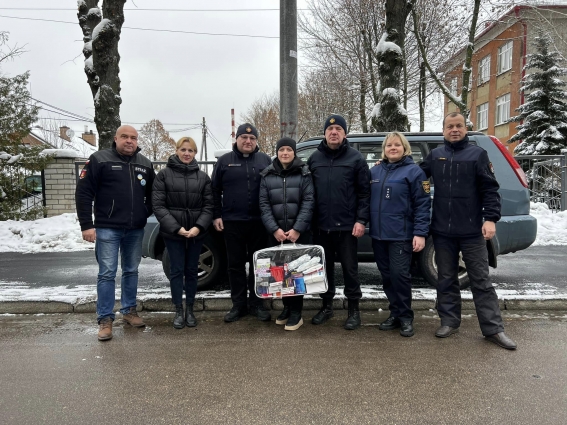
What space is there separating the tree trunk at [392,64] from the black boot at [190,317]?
5.85 metres

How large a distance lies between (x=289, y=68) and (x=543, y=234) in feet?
22.4

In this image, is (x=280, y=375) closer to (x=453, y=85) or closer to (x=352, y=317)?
(x=352, y=317)

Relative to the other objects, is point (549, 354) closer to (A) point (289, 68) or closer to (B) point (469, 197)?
(B) point (469, 197)

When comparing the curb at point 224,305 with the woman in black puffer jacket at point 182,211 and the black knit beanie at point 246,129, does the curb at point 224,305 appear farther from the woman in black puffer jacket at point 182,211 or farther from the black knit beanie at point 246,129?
the black knit beanie at point 246,129

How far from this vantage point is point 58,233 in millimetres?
9797

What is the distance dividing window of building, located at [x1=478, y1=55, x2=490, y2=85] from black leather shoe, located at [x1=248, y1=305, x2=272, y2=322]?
29.8 metres

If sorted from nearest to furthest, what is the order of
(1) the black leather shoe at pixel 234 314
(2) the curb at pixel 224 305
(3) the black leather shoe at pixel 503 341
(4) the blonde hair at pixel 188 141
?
1. (3) the black leather shoe at pixel 503 341
2. (4) the blonde hair at pixel 188 141
3. (1) the black leather shoe at pixel 234 314
4. (2) the curb at pixel 224 305

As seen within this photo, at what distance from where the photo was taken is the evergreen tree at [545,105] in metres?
19.2

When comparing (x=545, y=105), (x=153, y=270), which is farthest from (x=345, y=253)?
(x=545, y=105)

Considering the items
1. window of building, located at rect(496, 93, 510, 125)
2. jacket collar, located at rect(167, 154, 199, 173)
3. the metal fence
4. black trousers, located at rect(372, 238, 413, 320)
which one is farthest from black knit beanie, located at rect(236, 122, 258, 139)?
window of building, located at rect(496, 93, 510, 125)

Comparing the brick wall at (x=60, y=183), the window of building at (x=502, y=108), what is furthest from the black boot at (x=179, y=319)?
the window of building at (x=502, y=108)

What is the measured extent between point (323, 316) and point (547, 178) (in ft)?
32.8

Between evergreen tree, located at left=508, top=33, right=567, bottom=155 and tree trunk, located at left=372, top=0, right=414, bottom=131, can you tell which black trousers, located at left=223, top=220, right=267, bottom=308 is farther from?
evergreen tree, located at left=508, top=33, right=567, bottom=155

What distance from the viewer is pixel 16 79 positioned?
1081 cm
